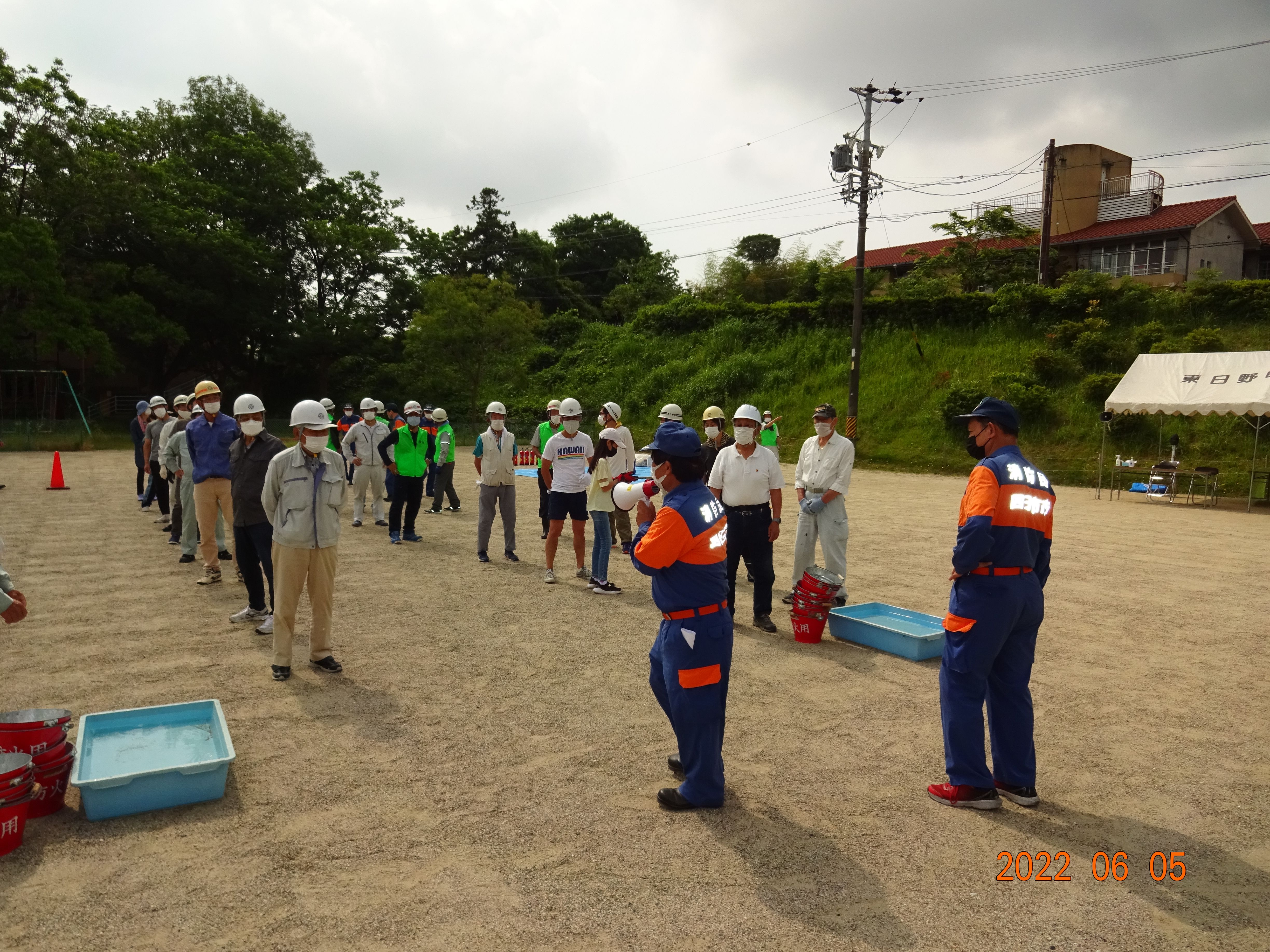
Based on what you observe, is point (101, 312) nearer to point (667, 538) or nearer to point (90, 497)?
point (90, 497)

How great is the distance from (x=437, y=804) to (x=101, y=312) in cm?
3606

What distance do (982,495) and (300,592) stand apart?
191 inches

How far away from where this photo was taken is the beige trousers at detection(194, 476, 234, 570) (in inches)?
346

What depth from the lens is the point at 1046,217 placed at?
32750 millimetres

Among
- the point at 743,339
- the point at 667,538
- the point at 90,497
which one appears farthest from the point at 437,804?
the point at 743,339

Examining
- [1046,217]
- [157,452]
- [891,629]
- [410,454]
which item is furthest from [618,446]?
[1046,217]

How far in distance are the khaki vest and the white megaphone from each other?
20.3 feet

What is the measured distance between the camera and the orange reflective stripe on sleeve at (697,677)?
4059mm

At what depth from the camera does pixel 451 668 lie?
6.44m

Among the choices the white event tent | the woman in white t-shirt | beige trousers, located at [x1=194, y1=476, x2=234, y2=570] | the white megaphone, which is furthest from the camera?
the white event tent

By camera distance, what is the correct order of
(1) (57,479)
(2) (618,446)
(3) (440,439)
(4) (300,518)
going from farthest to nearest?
(1) (57,479) → (3) (440,439) → (2) (618,446) → (4) (300,518)

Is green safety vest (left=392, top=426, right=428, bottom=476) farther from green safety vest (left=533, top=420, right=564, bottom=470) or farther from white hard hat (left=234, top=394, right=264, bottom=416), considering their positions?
white hard hat (left=234, top=394, right=264, bottom=416)

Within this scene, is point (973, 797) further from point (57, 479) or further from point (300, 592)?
point (57, 479)
